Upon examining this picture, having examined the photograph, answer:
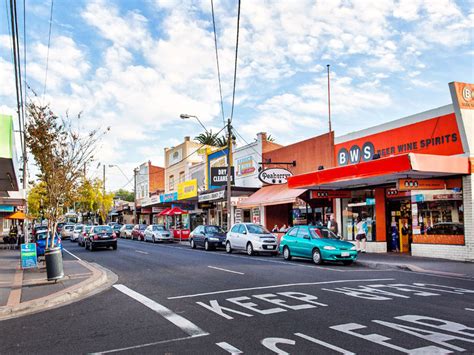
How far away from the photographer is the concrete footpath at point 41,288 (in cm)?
938

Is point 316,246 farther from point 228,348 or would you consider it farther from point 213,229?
point 228,348

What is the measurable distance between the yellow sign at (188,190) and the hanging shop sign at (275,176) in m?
12.7

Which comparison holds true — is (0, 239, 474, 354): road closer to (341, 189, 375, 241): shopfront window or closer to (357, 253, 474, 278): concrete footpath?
(357, 253, 474, 278): concrete footpath

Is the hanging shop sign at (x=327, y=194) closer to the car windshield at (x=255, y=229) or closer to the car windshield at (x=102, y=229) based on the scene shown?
the car windshield at (x=255, y=229)

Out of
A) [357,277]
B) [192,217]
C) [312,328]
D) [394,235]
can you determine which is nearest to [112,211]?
[192,217]

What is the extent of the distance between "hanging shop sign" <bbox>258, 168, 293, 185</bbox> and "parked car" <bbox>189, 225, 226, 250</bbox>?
13.6 ft

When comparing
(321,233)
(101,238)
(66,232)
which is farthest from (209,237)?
(66,232)

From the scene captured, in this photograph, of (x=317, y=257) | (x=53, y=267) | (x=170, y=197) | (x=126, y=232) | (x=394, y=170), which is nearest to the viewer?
(x=53, y=267)

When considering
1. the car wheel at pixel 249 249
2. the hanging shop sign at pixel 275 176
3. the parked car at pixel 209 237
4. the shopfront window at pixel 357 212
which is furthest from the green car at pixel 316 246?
the hanging shop sign at pixel 275 176

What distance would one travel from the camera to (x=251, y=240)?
21906 mm

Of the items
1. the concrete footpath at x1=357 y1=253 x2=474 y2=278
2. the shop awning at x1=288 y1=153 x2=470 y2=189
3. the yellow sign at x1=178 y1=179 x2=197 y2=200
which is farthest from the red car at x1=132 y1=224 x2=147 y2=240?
the concrete footpath at x1=357 y1=253 x2=474 y2=278

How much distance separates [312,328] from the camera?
6918 millimetres

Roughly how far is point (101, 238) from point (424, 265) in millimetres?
18605

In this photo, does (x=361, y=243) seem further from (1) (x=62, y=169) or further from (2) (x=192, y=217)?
(2) (x=192, y=217)
